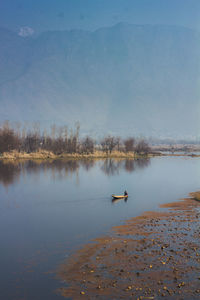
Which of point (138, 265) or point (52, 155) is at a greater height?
point (52, 155)

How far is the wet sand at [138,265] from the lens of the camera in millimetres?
8220

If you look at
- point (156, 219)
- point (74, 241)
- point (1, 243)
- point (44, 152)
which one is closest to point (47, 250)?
point (74, 241)

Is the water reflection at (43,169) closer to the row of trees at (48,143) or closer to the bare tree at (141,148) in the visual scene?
the row of trees at (48,143)

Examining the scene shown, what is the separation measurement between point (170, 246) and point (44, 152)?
65.8 m

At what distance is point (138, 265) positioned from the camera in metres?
9.88

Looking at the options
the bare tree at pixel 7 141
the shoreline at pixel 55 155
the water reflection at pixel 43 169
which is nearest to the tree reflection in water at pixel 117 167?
the water reflection at pixel 43 169

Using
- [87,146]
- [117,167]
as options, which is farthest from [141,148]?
[117,167]

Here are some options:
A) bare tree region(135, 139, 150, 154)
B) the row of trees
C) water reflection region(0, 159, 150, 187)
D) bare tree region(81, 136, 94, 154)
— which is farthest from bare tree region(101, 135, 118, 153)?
water reflection region(0, 159, 150, 187)

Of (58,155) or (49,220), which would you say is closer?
(49,220)

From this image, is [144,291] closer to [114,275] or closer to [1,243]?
[114,275]

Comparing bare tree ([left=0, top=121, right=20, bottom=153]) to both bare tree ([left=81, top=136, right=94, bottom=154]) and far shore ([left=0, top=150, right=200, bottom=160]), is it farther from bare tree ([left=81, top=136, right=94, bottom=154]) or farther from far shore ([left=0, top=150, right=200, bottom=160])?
bare tree ([left=81, top=136, right=94, bottom=154])

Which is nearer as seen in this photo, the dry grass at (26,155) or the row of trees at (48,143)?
the dry grass at (26,155)

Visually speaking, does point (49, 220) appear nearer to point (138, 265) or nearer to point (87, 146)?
point (138, 265)

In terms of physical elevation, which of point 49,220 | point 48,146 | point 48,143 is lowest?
point 49,220
